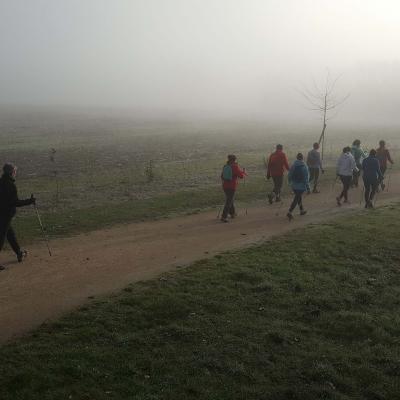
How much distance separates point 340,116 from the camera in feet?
341

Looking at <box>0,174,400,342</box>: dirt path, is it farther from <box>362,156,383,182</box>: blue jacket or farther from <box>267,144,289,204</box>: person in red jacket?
<box>362,156,383,182</box>: blue jacket

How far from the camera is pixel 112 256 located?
499 inches

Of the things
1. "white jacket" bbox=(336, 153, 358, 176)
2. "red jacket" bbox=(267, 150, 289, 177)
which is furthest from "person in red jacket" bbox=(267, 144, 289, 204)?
"white jacket" bbox=(336, 153, 358, 176)

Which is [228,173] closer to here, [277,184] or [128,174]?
[277,184]

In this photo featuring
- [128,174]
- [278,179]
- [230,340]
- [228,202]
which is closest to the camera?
[230,340]

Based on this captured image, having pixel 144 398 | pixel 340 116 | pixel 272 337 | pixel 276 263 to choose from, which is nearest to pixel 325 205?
pixel 276 263

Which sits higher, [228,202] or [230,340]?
[228,202]

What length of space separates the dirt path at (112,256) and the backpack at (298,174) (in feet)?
4.79

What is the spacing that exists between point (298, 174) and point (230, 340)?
8.97 m

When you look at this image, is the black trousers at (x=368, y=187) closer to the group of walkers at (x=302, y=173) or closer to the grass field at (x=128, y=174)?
the group of walkers at (x=302, y=173)

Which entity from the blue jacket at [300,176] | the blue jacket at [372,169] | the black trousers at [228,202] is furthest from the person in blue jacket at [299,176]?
the blue jacket at [372,169]

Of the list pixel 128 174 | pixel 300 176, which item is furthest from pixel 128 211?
pixel 128 174

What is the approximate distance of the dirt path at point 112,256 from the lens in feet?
31.4

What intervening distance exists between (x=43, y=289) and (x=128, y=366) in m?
3.72
